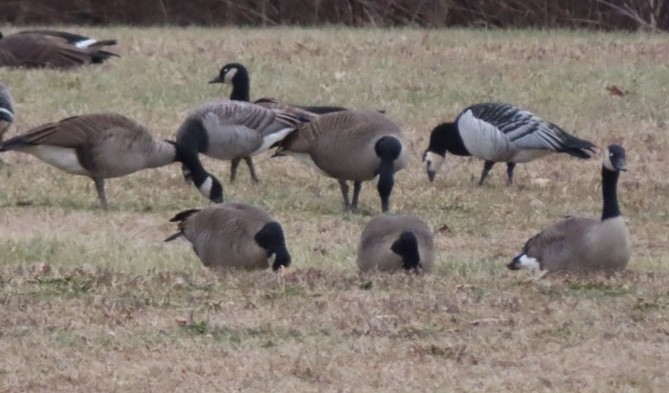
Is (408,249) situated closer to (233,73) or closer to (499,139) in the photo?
(499,139)

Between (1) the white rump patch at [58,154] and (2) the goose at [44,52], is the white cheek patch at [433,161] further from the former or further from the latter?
(2) the goose at [44,52]

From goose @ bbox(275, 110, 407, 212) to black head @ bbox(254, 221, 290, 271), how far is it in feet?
10.7

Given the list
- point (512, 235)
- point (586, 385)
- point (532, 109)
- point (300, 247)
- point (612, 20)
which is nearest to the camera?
point (586, 385)

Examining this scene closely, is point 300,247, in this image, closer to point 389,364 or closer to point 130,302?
point 130,302

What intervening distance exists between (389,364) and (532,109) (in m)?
11.3

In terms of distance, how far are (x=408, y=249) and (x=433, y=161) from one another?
218 inches

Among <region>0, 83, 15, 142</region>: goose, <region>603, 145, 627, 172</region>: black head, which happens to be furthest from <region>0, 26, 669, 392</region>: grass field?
<region>603, 145, 627, 172</region>: black head

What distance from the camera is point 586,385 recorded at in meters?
6.51

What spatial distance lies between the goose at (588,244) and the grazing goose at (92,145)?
12.5ft

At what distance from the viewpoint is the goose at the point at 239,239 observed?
29.8 ft

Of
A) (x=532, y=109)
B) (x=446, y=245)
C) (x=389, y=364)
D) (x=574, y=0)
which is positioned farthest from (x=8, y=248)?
(x=574, y=0)

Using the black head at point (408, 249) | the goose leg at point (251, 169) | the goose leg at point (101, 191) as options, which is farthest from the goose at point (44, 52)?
the black head at point (408, 249)

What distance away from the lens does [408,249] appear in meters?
8.91

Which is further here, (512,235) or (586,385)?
(512,235)
